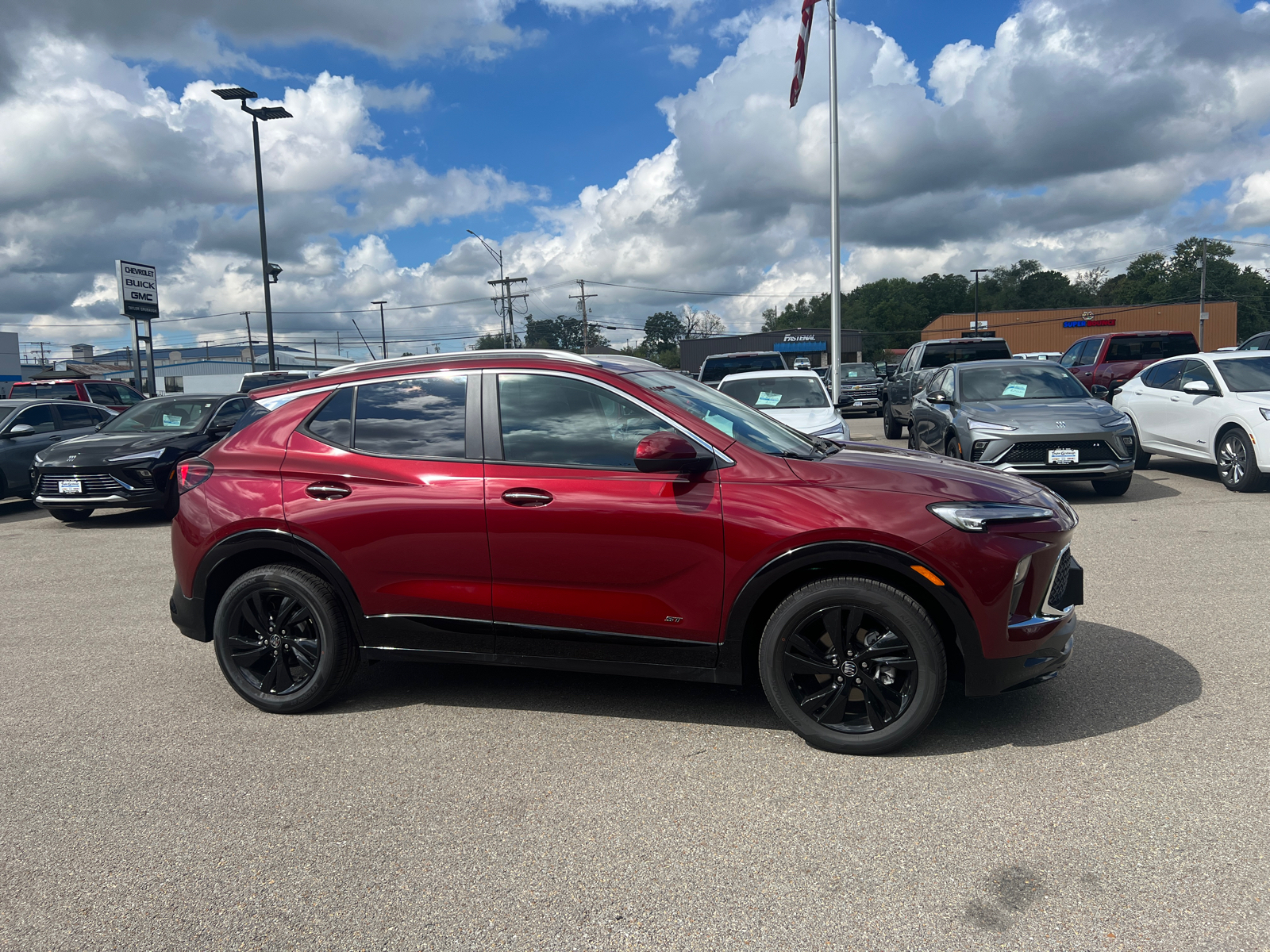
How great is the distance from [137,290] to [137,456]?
22.3 meters

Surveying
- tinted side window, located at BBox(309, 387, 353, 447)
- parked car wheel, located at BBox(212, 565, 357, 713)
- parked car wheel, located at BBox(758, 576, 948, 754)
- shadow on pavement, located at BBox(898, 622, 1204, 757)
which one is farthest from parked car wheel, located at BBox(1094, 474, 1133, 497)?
parked car wheel, located at BBox(212, 565, 357, 713)

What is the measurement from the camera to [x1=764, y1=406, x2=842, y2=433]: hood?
1094cm

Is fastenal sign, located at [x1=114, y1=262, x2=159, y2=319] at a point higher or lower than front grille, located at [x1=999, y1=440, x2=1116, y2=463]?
higher

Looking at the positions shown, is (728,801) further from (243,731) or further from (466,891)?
(243,731)

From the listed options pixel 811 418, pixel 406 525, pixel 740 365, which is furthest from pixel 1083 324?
pixel 406 525

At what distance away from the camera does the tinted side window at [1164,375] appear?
38.4 feet

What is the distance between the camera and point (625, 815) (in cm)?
333

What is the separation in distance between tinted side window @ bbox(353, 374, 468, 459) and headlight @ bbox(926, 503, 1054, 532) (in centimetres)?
216

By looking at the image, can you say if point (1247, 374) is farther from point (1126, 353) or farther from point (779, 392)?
point (1126, 353)

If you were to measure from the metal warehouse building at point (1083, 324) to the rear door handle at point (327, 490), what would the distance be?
72316mm

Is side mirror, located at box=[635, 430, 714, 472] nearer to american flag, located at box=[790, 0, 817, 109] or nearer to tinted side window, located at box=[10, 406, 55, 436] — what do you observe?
tinted side window, located at box=[10, 406, 55, 436]

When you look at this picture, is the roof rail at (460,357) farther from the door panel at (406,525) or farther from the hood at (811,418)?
the hood at (811,418)

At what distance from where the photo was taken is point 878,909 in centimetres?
270

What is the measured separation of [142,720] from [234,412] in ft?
30.6
